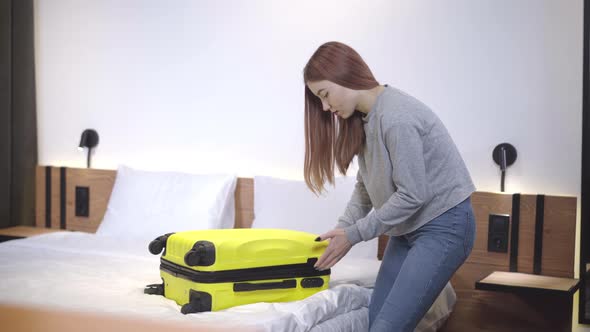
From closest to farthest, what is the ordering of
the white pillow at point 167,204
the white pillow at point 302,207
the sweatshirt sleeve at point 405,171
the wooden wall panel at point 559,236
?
the sweatshirt sleeve at point 405,171 < the wooden wall panel at point 559,236 < the white pillow at point 302,207 < the white pillow at point 167,204

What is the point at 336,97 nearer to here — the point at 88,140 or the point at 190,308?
the point at 190,308

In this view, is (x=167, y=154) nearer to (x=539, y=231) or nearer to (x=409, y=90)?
(x=409, y=90)

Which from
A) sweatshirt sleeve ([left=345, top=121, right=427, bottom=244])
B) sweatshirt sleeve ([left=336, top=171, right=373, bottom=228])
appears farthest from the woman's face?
sweatshirt sleeve ([left=336, top=171, right=373, bottom=228])

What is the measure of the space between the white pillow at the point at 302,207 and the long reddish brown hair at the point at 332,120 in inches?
38.9

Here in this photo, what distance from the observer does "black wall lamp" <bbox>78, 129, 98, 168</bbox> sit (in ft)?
12.6

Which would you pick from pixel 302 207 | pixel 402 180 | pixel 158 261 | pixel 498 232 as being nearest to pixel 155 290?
pixel 158 261

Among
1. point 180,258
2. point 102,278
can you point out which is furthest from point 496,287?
point 102,278

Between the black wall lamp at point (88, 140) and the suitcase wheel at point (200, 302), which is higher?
the black wall lamp at point (88, 140)

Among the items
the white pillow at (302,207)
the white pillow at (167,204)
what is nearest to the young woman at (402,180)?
the white pillow at (302,207)

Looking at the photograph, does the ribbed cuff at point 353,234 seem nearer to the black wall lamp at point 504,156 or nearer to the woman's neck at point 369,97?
the woman's neck at point 369,97

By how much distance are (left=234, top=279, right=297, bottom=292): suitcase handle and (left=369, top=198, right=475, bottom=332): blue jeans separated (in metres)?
0.33

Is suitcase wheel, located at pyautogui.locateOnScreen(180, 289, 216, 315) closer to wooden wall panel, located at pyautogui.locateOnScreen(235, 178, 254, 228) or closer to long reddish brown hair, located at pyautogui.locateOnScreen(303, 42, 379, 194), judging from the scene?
long reddish brown hair, located at pyautogui.locateOnScreen(303, 42, 379, 194)

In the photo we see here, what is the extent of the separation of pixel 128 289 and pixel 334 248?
2.32 feet

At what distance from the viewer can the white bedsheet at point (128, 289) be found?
1.90 m
